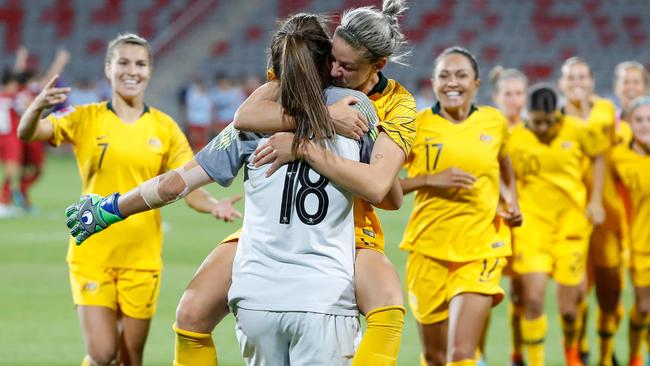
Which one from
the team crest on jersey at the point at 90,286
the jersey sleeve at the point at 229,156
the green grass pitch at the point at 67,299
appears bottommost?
the green grass pitch at the point at 67,299

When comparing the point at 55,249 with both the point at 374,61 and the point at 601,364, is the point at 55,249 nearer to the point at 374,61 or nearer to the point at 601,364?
the point at 601,364

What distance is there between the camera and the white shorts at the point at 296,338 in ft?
13.4

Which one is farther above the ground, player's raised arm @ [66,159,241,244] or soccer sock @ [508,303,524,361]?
player's raised arm @ [66,159,241,244]

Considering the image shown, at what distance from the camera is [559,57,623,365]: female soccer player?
26.5ft

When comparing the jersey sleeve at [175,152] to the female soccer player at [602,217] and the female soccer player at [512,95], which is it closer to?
the female soccer player at [512,95]

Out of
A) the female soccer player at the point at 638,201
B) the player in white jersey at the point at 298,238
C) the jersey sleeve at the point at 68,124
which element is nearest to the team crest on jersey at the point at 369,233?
the player in white jersey at the point at 298,238

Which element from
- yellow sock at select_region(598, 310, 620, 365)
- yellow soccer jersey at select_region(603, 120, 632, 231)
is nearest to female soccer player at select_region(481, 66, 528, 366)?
yellow sock at select_region(598, 310, 620, 365)

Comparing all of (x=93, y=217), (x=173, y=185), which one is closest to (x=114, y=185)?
(x=93, y=217)

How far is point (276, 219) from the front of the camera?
4098 mm

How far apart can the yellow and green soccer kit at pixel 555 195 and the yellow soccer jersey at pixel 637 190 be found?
391 mm

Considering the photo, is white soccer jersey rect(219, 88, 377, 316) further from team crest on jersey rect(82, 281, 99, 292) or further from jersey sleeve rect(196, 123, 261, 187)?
team crest on jersey rect(82, 281, 99, 292)

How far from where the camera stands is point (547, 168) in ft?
26.1

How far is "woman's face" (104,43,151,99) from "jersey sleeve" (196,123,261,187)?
212cm

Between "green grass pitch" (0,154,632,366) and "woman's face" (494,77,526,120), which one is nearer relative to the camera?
"green grass pitch" (0,154,632,366)
